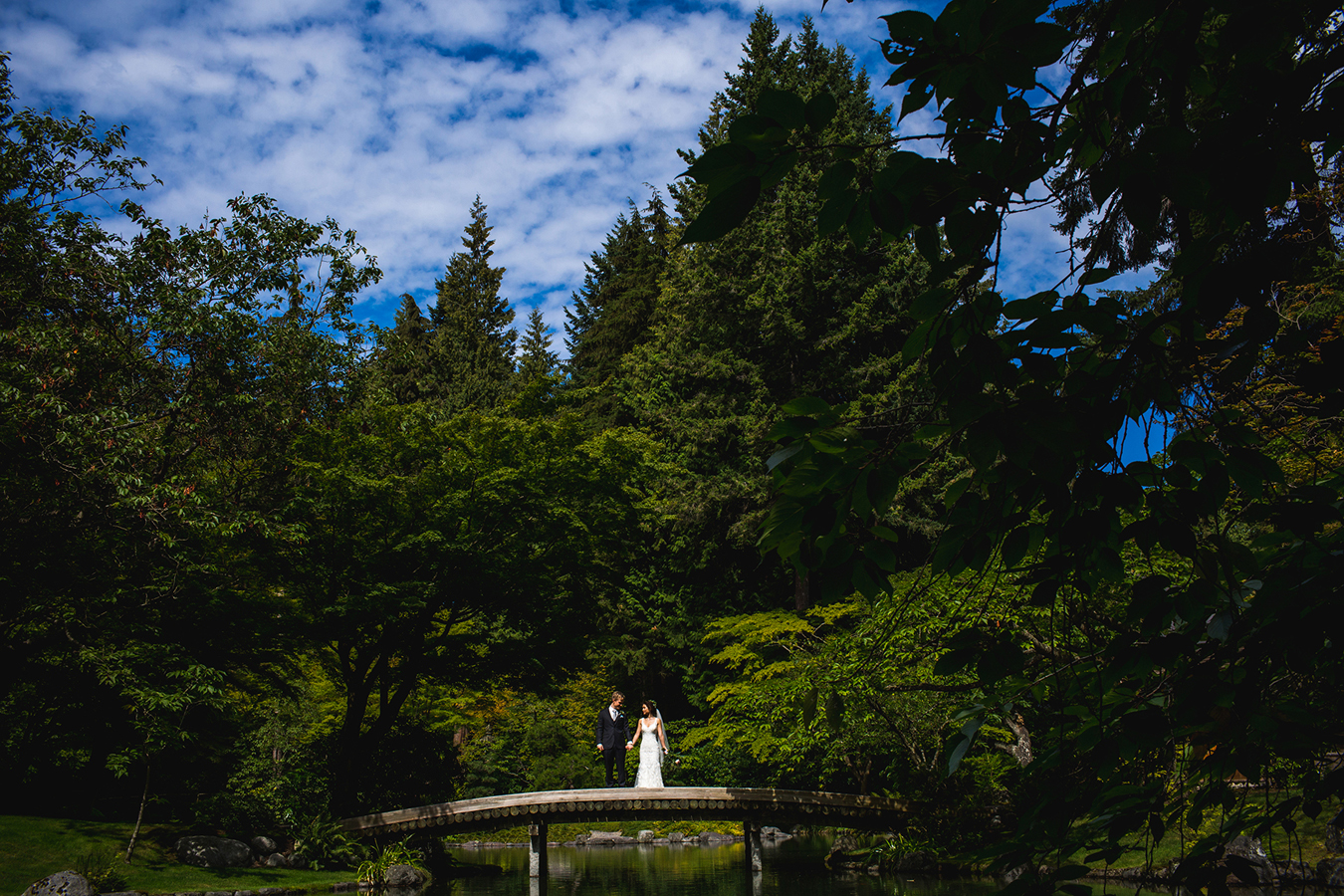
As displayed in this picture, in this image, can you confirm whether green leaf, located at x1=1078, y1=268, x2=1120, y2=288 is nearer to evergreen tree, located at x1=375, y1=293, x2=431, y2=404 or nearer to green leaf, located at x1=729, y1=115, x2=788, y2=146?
green leaf, located at x1=729, y1=115, x2=788, y2=146

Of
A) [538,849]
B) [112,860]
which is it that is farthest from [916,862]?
[112,860]

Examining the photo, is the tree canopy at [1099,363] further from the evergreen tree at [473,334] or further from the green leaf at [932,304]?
the evergreen tree at [473,334]

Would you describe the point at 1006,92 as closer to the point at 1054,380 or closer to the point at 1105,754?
the point at 1054,380

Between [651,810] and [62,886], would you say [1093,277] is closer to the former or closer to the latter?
[62,886]

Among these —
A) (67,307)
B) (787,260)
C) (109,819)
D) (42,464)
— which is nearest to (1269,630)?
(42,464)

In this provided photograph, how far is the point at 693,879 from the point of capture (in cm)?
1402

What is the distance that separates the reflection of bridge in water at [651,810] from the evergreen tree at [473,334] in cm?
2148

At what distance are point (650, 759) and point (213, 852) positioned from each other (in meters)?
6.37

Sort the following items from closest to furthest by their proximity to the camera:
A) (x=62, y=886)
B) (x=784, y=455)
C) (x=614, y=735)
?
(x=784, y=455)
(x=62, y=886)
(x=614, y=735)

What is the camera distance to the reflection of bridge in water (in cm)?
1211

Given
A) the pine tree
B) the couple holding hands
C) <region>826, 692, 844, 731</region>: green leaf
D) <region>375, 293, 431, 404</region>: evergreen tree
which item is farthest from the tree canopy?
the pine tree

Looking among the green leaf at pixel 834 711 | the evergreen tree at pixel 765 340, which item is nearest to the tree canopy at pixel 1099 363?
the green leaf at pixel 834 711

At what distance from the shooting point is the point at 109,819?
1323cm

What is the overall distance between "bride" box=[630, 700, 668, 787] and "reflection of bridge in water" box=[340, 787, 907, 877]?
0.56 meters
